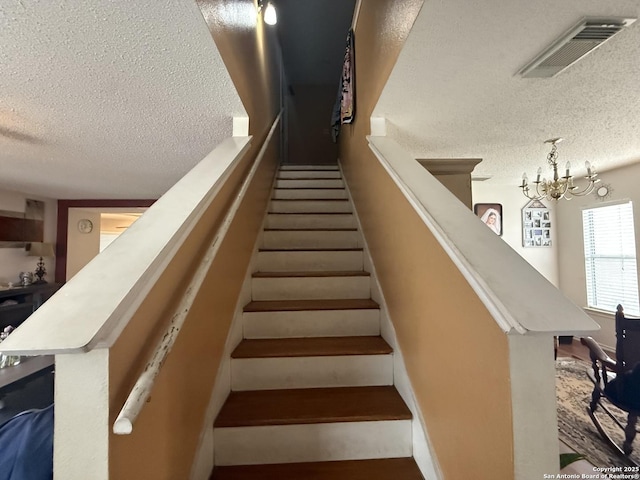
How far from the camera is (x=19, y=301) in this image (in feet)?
13.4

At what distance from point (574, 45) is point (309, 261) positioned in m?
1.80

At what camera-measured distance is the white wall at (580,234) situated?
3902 mm

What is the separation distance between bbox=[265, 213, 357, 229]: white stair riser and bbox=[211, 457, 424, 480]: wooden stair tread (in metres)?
1.87

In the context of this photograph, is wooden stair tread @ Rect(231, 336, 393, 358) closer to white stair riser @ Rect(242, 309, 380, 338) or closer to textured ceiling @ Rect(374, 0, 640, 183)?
white stair riser @ Rect(242, 309, 380, 338)

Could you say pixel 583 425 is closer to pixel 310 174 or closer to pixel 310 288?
pixel 310 288

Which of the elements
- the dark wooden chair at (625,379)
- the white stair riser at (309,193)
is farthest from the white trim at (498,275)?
the dark wooden chair at (625,379)

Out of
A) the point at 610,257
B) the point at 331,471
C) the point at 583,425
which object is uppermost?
the point at 610,257

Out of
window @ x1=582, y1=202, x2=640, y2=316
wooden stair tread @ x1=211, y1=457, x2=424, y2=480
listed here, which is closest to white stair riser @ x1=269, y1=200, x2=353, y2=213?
wooden stair tread @ x1=211, y1=457, x2=424, y2=480

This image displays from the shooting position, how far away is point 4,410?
7.70 ft

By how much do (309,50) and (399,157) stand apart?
4.45 metres

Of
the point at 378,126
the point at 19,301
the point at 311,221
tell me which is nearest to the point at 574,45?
the point at 378,126

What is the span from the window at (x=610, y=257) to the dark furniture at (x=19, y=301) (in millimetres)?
7782

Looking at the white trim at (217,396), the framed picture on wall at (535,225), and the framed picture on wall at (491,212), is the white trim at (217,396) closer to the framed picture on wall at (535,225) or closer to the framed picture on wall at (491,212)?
the framed picture on wall at (491,212)

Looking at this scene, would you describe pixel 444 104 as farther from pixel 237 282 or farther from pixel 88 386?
pixel 88 386
